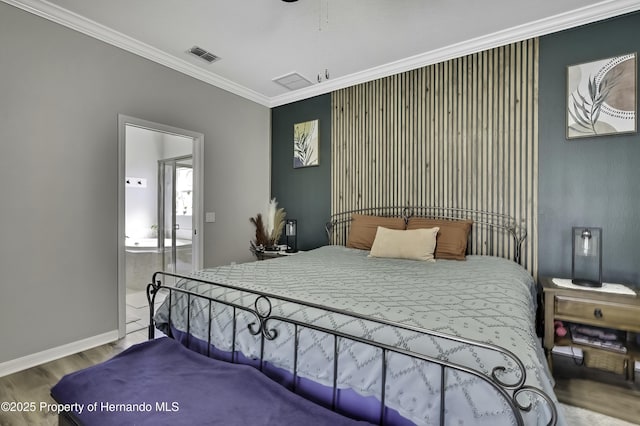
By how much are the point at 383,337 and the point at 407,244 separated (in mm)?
1698

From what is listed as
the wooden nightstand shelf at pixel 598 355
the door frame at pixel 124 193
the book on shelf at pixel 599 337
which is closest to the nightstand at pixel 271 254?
the door frame at pixel 124 193

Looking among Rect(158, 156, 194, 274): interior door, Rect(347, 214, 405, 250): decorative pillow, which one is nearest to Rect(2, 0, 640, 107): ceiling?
Rect(347, 214, 405, 250): decorative pillow

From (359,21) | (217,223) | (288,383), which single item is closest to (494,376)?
(288,383)

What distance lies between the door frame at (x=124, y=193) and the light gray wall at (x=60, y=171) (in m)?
0.04

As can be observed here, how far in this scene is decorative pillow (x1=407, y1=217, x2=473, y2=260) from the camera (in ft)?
9.05

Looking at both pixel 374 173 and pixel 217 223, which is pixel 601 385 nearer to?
pixel 374 173

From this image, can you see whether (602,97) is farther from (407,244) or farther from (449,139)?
(407,244)

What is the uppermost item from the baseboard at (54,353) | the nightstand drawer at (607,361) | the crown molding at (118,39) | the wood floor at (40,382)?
the crown molding at (118,39)

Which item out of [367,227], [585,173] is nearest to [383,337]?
[367,227]

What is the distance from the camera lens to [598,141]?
252cm

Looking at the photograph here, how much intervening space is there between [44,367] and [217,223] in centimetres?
203

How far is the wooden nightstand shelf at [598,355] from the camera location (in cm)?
198

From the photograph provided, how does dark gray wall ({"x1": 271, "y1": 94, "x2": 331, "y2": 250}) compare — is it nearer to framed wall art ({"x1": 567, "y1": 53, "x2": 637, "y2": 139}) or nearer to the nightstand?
the nightstand

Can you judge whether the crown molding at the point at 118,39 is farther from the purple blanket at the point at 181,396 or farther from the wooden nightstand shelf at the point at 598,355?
the wooden nightstand shelf at the point at 598,355
